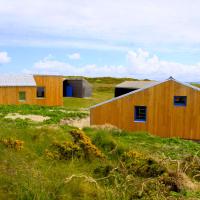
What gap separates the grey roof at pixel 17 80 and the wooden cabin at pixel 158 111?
17724 millimetres

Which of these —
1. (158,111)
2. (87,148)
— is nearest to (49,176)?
(87,148)

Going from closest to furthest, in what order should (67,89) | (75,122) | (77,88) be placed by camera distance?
(75,122) → (77,88) → (67,89)

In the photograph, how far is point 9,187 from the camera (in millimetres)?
7383

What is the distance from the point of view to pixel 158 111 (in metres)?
25.8

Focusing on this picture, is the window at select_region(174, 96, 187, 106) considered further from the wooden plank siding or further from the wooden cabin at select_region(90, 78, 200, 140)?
the wooden plank siding

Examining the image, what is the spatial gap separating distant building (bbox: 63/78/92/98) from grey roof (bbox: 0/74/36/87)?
13528mm

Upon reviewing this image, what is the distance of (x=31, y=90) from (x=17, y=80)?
207cm

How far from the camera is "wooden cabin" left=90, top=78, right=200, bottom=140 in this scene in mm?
25250

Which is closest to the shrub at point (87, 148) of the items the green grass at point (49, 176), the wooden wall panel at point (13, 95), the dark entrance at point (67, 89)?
the green grass at point (49, 176)

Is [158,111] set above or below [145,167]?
above

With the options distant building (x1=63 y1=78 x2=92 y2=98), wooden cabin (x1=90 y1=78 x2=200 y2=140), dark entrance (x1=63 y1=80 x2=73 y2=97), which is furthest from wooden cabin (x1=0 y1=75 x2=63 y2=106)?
wooden cabin (x1=90 y1=78 x2=200 y2=140)

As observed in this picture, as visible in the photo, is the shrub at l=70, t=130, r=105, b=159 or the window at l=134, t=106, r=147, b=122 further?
the window at l=134, t=106, r=147, b=122

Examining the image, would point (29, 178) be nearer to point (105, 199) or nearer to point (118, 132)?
point (105, 199)

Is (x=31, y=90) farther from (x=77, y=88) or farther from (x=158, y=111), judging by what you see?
(x=158, y=111)
